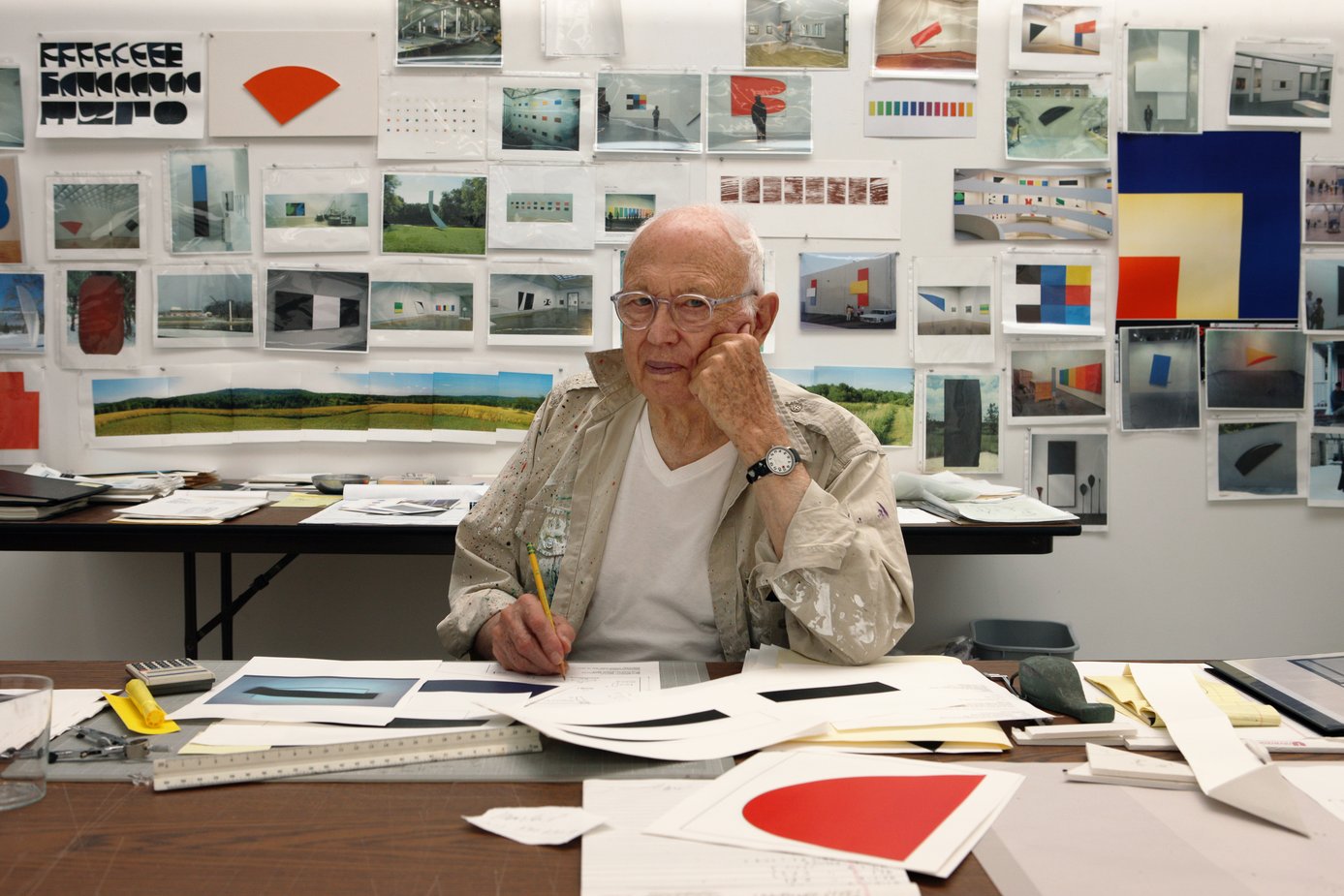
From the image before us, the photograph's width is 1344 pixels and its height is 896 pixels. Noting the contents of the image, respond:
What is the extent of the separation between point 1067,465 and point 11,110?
316 centimetres

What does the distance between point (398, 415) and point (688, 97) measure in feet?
3.99

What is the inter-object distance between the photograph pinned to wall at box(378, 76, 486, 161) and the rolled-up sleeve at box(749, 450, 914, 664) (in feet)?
6.41

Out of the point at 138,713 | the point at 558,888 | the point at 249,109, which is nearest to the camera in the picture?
the point at 558,888

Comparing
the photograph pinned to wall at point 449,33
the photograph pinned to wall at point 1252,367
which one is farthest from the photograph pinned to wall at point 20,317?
the photograph pinned to wall at point 1252,367

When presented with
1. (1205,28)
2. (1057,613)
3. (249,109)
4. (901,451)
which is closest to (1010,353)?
(901,451)

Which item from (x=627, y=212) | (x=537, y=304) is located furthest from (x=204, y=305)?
(x=627, y=212)

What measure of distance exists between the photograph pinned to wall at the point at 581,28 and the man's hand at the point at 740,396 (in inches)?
67.7

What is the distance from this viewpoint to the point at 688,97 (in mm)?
2863

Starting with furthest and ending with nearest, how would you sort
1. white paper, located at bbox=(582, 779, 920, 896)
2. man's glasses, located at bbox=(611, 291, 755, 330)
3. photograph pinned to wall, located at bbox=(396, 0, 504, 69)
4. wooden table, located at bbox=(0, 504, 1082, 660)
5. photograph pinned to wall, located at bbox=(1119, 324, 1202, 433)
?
photograph pinned to wall, located at bbox=(1119, 324, 1202, 433) → photograph pinned to wall, located at bbox=(396, 0, 504, 69) → wooden table, located at bbox=(0, 504, 1082, 660) → man's glasses, located at bbox=(611, 291, 755, 330) → white paper, located at bbox=(582, 779, 920, 896)

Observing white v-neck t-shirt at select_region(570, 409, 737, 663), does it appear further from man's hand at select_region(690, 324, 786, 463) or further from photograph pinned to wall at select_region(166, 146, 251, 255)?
photograph pinned to wall at select_region(166, 146, 251, 255)

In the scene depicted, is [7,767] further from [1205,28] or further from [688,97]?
[1205,28]

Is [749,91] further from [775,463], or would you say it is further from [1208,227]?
[775,463]

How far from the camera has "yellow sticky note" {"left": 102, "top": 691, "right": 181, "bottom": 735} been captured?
1000 mm

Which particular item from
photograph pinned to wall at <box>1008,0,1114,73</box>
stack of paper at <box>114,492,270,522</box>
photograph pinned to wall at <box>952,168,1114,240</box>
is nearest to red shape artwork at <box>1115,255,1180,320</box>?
photograph pinned to wall at <box>952,168,1114,240</box>
